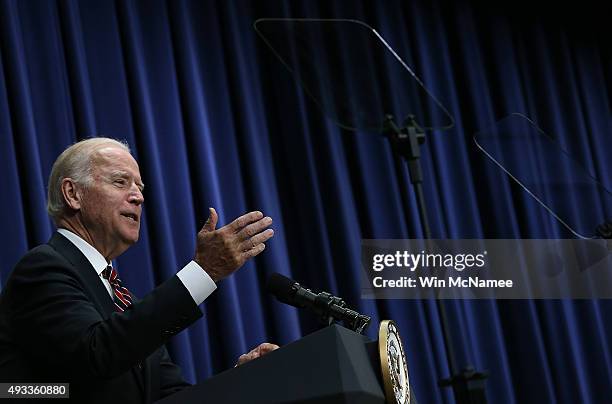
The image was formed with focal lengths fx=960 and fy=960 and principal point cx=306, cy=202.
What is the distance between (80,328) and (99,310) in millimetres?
154

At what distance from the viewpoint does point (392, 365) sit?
61.6 inches

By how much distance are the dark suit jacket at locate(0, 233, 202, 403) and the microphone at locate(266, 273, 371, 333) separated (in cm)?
19

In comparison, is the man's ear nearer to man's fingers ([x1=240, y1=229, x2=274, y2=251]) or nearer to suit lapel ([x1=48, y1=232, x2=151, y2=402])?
suit lapel ([x1=48, y1=232, x2=151, y2=402])

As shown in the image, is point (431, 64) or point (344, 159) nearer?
point (344, 159)

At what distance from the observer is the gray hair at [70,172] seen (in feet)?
6.68

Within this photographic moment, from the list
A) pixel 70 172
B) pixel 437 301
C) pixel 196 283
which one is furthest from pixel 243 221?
pixel 437 301

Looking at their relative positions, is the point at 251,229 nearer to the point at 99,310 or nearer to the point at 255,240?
the point at 255,240

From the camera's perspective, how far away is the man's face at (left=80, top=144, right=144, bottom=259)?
6.50ft

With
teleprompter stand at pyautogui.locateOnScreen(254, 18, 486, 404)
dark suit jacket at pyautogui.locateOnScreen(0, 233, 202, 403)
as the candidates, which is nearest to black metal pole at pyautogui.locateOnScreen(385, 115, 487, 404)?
teleprompter stand at pyautogui.locateOnScreen(254, 18, 486, 404)

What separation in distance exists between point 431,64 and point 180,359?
6.04ft

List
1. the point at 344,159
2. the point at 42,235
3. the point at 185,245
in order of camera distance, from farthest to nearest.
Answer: the point at 344,159 < the point at 185,245 < the point at 42,235

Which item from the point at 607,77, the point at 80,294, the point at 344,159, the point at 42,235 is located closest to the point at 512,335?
the point at 344,159

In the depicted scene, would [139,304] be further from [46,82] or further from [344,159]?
[344,159]

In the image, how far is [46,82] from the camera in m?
2.97
